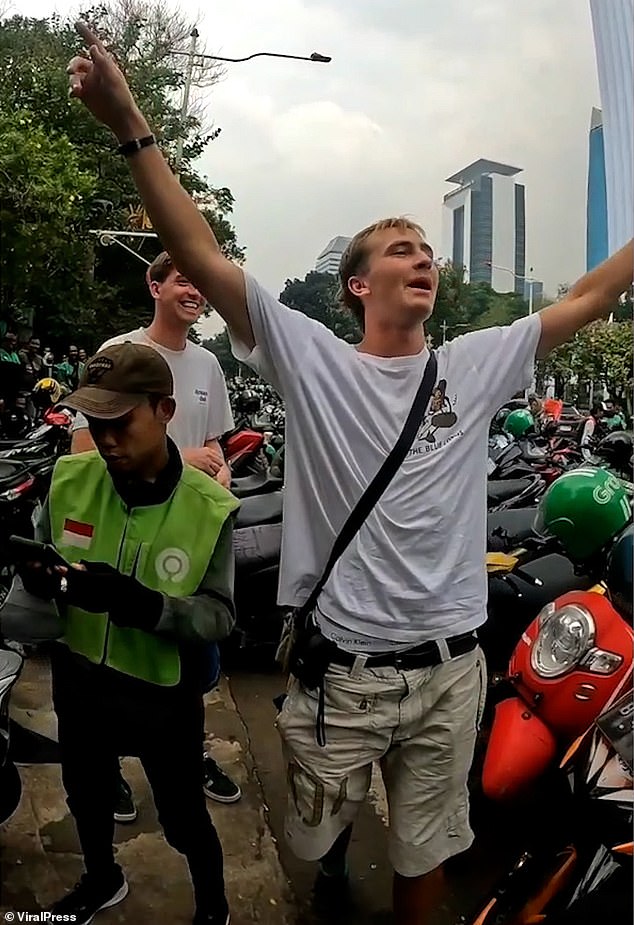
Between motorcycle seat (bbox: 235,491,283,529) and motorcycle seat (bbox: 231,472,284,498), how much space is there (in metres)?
0.26

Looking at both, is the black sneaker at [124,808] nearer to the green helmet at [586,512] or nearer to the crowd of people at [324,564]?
the crowd of people at [324,564]

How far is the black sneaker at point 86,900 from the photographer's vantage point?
185 centimetres

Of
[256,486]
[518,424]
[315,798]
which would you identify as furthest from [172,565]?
[518,424]

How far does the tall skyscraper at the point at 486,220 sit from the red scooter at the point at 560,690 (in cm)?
85

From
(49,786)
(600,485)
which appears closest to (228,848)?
(49,786)

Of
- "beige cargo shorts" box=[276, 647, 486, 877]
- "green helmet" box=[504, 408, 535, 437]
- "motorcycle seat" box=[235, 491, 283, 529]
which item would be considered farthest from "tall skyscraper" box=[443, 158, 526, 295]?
"green helmet" box=[504, 408, 535, 437]

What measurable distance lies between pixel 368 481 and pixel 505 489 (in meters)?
3.34

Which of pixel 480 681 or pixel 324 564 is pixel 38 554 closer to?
pixel 324 564

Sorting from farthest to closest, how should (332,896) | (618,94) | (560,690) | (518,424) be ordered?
(518,424) → (332,896) → (560,690) → (618,94)

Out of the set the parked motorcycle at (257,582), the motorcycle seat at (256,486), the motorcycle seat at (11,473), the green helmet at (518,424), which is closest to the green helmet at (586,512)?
the parked motorcycle at (257,582)

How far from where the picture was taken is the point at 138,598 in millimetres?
1567

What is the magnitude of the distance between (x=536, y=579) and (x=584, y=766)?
106 centimetres

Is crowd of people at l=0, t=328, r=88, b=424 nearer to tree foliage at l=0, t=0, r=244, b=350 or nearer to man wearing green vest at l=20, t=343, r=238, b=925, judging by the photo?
tree foliage at l=0, t=0, r=244, b=350

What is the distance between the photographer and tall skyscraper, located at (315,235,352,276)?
1866 mm
